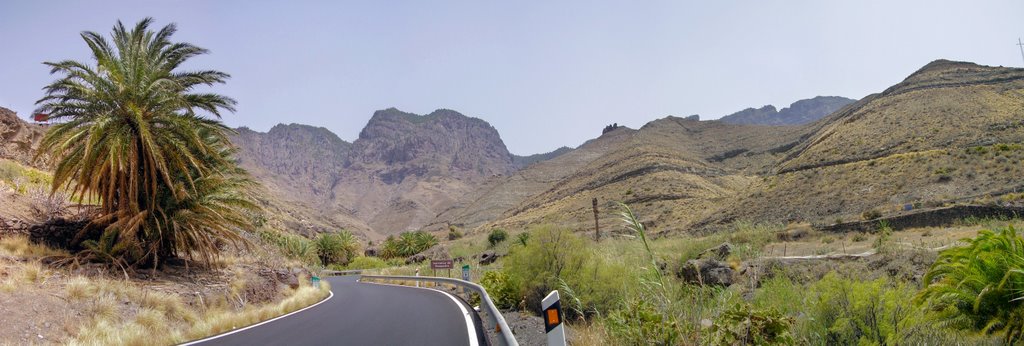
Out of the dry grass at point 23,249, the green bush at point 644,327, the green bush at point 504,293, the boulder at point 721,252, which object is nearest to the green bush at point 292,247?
the dry grass at point 23,249

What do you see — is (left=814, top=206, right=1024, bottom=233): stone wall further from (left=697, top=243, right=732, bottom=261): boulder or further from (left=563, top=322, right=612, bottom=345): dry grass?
(left=563, top=322, right=612, bottom=345): dry grass

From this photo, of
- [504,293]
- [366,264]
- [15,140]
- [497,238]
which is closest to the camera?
[504,293]

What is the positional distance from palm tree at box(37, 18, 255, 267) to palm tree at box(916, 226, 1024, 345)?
1538 centimetres

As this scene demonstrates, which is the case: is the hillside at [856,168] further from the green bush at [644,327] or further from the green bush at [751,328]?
the green bush at [751,328]

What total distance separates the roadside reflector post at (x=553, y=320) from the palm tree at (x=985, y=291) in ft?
14.5

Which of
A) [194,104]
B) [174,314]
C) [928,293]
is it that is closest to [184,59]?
[194,104]

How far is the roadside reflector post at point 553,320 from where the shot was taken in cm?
517

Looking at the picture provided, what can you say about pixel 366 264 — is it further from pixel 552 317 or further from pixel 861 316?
pixel 861 316

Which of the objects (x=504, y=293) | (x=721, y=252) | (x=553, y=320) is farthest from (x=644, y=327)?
(x=721, y=252)

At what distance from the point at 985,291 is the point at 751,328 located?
262 centimetres

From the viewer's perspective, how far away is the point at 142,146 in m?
14.2

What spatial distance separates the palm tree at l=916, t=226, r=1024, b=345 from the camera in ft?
18.6

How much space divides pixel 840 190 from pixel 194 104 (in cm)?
5411

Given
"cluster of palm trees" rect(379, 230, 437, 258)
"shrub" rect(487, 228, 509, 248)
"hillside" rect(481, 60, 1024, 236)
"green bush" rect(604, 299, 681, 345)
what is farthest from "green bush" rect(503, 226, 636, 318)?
"cluster of palm trees" rect(379, 230, 437, 258)
